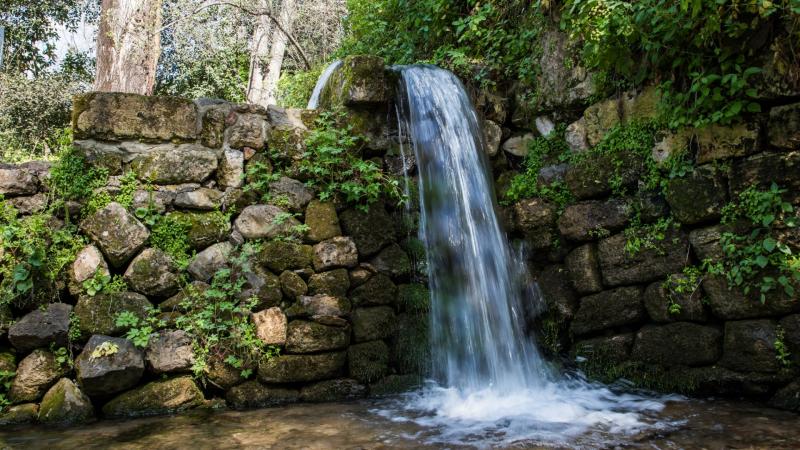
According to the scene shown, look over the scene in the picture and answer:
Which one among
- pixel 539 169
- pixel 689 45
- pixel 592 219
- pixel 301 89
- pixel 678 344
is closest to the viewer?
pixel 689 45

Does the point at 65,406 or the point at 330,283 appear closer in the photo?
the point at 65,406

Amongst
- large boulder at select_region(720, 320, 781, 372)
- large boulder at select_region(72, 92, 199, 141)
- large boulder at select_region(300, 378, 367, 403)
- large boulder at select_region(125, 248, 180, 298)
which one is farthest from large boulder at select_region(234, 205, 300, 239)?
large boulder at select_region(720, 320, 781, 372)

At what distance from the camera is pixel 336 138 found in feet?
14.8

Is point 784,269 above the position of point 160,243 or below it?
below

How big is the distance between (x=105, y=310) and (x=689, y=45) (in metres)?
4.67

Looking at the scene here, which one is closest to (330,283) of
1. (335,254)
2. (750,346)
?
(335,254)

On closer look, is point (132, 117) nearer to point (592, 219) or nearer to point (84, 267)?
point (84, 267)

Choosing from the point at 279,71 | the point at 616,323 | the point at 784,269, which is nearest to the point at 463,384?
the point at 616,323

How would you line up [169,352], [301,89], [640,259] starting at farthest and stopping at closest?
[301,89], [640,259], [169,352]

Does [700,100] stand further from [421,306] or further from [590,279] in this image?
[421,306]

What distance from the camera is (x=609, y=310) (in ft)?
13.7

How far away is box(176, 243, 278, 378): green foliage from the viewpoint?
3711mm

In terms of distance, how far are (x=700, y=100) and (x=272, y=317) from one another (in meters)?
3.58

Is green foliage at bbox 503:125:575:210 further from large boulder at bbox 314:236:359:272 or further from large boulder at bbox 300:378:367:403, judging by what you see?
large boulder at bbox 300:378:367:403
